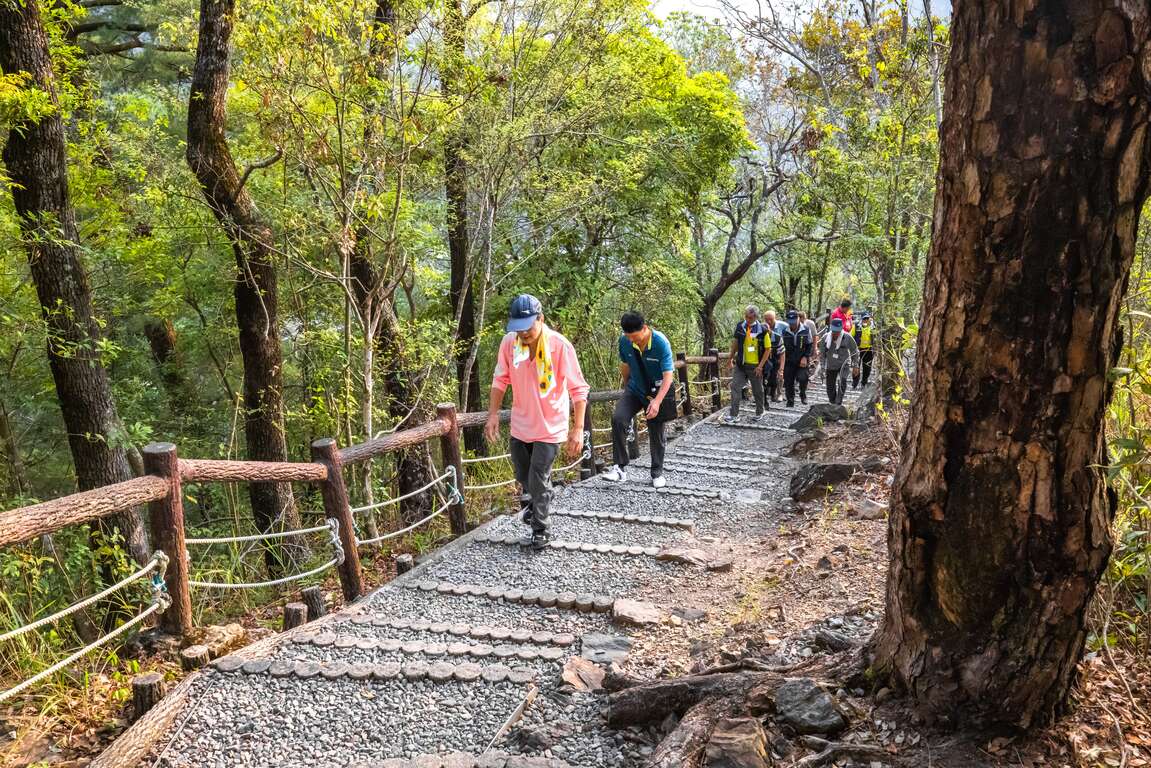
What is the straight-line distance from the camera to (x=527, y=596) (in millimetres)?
4453

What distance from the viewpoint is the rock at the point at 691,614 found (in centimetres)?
404

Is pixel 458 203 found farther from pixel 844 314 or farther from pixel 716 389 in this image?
pixel 716 389

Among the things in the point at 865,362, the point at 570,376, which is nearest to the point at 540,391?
the point at 570,376

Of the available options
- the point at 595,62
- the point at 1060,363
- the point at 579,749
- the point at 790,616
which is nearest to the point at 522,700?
the point at 579,749

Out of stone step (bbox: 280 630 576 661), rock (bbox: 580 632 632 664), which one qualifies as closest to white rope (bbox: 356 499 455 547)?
stone step (bbox: 280 630 576 661)

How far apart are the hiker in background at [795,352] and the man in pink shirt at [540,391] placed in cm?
805

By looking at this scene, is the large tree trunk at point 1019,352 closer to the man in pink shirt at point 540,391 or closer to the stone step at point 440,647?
the stone step at point 440,647

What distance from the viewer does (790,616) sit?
150 inches

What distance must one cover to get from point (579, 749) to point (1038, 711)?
5.13ft

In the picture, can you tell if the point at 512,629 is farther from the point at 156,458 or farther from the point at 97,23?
the point at 97,23

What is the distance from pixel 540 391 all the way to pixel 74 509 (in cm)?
278

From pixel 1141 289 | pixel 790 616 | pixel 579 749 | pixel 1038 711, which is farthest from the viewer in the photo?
pixel 790 616

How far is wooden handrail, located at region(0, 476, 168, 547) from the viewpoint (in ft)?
9.36

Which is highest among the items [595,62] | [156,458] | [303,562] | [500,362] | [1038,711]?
[595,62]
